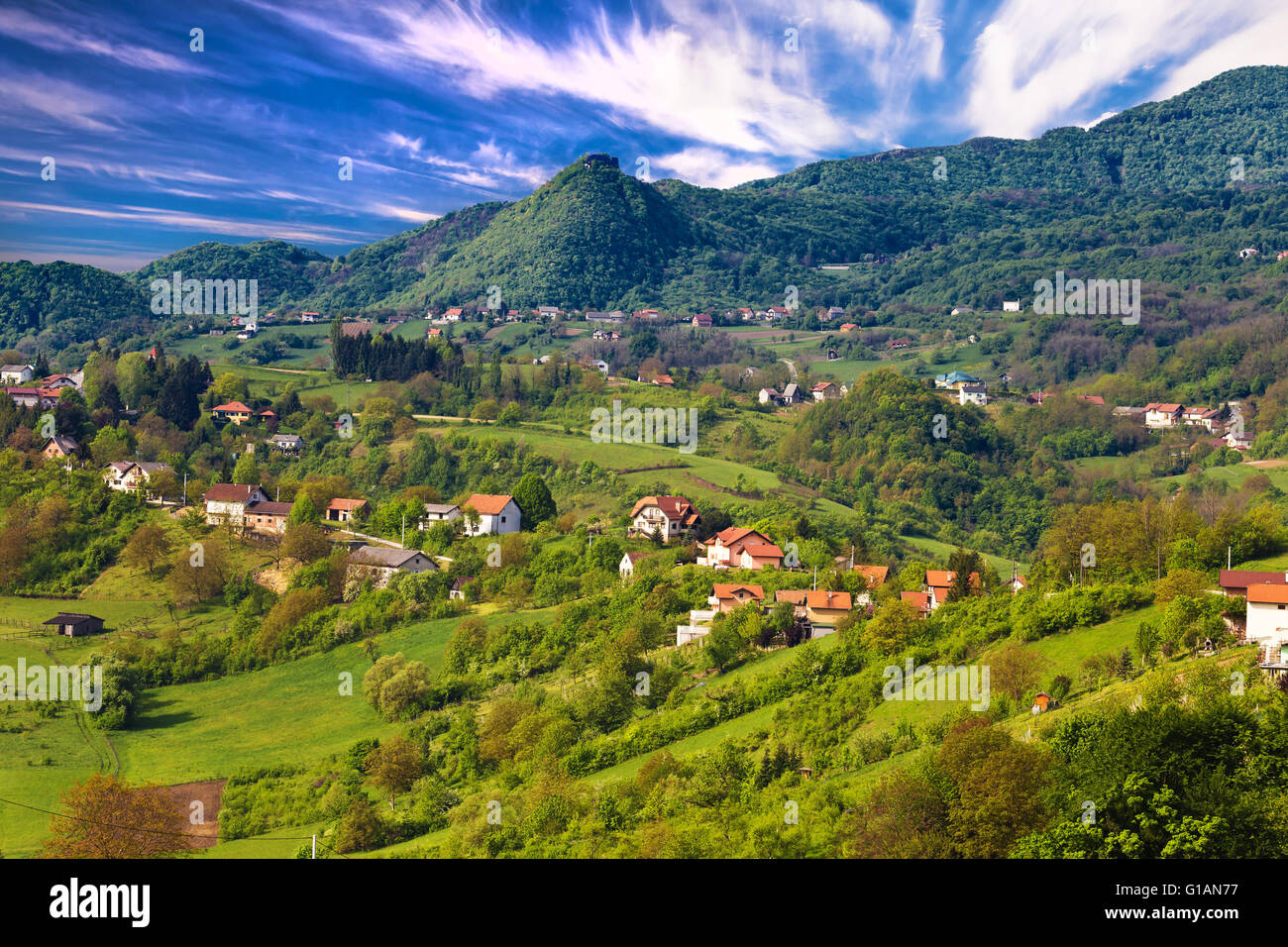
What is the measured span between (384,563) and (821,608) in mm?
18167

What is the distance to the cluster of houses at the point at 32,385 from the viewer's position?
204 ft

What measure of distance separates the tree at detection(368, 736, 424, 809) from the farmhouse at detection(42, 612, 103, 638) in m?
16.6

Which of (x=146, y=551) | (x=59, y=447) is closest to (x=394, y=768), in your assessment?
(x=146, y=551)

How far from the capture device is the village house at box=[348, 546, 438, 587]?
40.7 meters

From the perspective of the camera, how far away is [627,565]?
3894 cm

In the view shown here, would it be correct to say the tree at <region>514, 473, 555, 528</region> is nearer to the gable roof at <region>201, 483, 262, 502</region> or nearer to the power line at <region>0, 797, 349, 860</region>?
the gable roof at <region>201, 483, 262, 502</region>

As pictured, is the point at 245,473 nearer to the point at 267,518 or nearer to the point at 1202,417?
the point at 267,518

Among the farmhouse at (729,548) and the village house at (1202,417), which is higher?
the village house at (1202,417)

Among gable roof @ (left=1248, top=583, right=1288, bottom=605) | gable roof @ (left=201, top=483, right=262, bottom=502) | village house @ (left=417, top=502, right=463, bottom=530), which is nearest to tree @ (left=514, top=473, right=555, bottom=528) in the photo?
village house @ (left=417, top=502, right=463, bottom=530)

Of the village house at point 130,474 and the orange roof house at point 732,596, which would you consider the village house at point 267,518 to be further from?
the orange roof house at point 732,596

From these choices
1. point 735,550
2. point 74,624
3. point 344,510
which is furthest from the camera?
point 344,510

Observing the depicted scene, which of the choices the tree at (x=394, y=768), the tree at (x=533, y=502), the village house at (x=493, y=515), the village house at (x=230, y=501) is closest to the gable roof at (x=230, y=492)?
the village house at (x=230, y=501)

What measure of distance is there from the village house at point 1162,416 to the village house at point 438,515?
2441 inches
